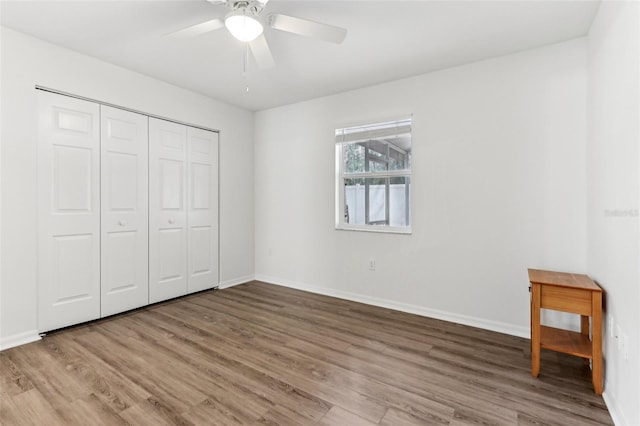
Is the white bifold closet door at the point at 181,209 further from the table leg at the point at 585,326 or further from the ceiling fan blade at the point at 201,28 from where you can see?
the table leg at the point at 585,326

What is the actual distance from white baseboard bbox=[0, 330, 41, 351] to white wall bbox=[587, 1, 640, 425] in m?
4.01

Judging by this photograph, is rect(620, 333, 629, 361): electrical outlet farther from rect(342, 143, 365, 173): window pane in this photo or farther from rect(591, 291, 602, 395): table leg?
rect(342, 143, 365, 173): window pane

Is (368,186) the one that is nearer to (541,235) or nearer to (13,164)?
(541,235)

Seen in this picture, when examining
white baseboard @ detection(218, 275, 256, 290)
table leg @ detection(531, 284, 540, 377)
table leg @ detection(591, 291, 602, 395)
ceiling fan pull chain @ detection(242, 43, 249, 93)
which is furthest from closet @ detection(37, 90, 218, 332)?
table leg @ detection(591, 291, 602, 395)

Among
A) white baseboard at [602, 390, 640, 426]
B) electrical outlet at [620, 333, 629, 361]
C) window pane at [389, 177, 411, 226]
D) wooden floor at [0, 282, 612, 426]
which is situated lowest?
wooden floor at [0, 282, 612, 426]

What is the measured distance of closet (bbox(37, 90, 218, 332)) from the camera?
9.05 feet

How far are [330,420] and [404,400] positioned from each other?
478 millimetres

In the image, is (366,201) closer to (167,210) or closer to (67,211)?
(167,210)

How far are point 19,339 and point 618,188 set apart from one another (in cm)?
434

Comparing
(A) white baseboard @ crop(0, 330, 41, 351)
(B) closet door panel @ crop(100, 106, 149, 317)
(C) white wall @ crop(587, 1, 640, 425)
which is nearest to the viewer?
(C) white wall @ crop(587, 1, 640, 425)

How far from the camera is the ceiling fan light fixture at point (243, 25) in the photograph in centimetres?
186

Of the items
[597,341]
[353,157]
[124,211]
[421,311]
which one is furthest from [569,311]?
[124,211]

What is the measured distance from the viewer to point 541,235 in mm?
2668

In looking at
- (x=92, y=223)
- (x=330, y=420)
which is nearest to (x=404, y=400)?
(x=330, y=420)
